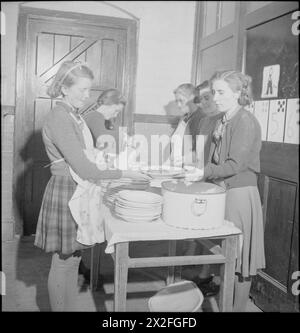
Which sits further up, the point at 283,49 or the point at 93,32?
the point at 93,32

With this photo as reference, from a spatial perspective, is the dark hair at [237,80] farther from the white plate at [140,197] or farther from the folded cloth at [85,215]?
the folded cloth at [85,215]

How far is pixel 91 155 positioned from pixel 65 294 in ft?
2.45

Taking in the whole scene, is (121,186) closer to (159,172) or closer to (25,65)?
(159,172)

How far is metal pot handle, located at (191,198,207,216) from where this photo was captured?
5.40 ft

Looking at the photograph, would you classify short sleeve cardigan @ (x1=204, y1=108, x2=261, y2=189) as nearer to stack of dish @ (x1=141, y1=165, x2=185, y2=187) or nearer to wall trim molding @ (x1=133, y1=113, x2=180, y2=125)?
stack of dish @ (x1=141, y1=165, x2=185, y2=187)

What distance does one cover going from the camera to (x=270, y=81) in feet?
8.58

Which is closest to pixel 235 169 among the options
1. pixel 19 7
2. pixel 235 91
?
pixel 235 91

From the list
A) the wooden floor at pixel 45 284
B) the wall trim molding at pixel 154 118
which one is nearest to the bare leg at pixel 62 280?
the wooden floor at pixel 45 284

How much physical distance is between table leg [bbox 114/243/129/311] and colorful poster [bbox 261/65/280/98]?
153cm

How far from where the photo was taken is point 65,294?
6.70 feet

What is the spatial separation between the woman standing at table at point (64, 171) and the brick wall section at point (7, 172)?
202cm

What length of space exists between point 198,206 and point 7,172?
9.11 ft

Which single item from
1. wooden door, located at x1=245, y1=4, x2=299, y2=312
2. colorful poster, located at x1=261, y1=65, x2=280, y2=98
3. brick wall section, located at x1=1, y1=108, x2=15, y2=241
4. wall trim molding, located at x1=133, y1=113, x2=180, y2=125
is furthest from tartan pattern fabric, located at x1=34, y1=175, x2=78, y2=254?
wall trim molding, located at x1=133, y1=113, x2=180, y2=125
